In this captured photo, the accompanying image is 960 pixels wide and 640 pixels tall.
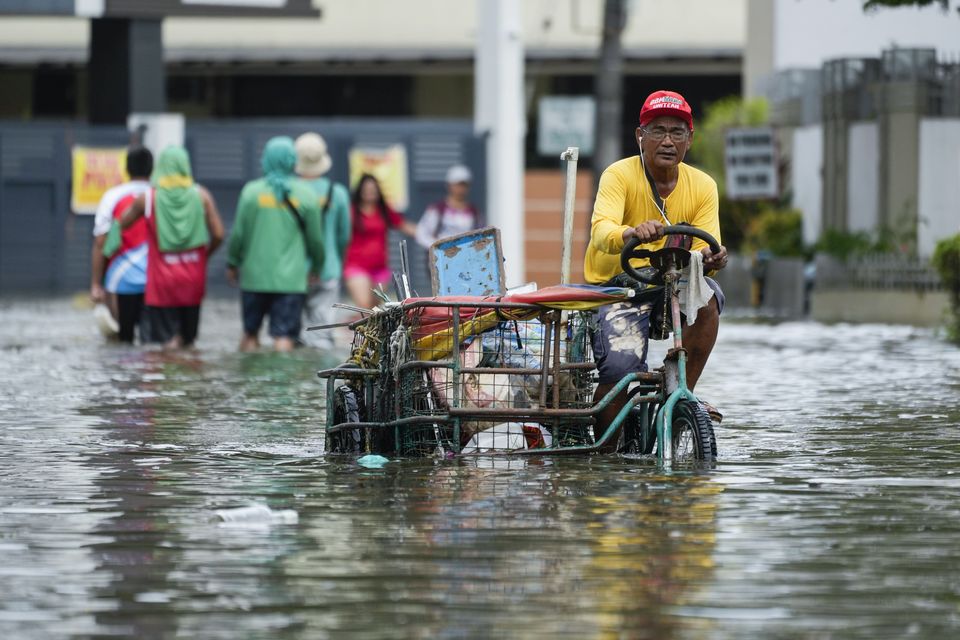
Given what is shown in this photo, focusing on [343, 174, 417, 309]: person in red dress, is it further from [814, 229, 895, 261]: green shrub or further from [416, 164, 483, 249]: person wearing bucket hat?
[814, 229, 895, 261]: green shrub

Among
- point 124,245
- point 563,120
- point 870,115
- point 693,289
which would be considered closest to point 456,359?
point 693,289

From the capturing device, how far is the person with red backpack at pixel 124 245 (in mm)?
18688

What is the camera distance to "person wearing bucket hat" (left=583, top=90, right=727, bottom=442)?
9.95 meters

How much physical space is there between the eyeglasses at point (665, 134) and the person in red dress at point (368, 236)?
33.4 ft

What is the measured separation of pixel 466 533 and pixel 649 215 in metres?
2.75

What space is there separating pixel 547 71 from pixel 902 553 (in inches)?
1394

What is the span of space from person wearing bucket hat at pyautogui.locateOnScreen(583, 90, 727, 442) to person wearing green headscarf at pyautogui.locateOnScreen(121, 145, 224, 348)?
8388 millimetres

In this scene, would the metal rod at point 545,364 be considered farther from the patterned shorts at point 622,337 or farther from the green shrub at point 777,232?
the green shrub at point 777,232

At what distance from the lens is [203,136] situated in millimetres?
31219

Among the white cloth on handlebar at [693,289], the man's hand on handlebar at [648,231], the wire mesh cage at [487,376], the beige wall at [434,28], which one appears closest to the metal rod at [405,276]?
the wire mesh cage at [487,376]

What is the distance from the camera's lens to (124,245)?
18.7 meters

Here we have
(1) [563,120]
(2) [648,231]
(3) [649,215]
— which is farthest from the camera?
(1) [563,120]

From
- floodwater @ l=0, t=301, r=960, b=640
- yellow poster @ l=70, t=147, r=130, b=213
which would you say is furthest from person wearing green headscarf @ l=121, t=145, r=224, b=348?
yellow poster @ l=70, t=147, r=130, b=213

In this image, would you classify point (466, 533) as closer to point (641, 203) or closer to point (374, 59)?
point (641, 203)
